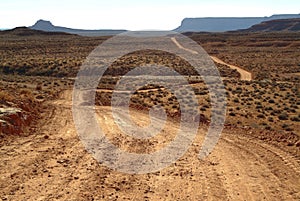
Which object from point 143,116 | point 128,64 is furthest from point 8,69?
point 143,116

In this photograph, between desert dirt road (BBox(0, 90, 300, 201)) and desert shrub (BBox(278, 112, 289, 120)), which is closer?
desert dirt road (BBox(0, 90, 300, 201))

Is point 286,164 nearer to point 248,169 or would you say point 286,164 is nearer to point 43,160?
point 248,169

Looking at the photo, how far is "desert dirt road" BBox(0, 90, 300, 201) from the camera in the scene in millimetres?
8195

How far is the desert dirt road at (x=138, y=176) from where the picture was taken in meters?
8.20

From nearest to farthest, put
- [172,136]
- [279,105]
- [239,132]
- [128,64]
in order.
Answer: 1. [172,136]
2. [239,132]
3. [279,105]
4. [128,64]

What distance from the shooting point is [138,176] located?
9.24m

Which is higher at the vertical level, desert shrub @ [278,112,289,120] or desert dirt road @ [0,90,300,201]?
desert dirt road @ [0,90,300,201]

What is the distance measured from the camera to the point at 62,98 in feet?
69.2

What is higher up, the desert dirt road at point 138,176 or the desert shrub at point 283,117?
the desert dirt road at point 138,176

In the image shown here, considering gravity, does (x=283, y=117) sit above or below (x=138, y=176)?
below

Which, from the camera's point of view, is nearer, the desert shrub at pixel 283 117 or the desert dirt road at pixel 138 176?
the desert dirt road at pixel 138 176

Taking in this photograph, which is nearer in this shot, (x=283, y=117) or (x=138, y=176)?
(x=138, y=176)

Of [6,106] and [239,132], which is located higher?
[6,106]

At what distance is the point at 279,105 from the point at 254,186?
656 inches
